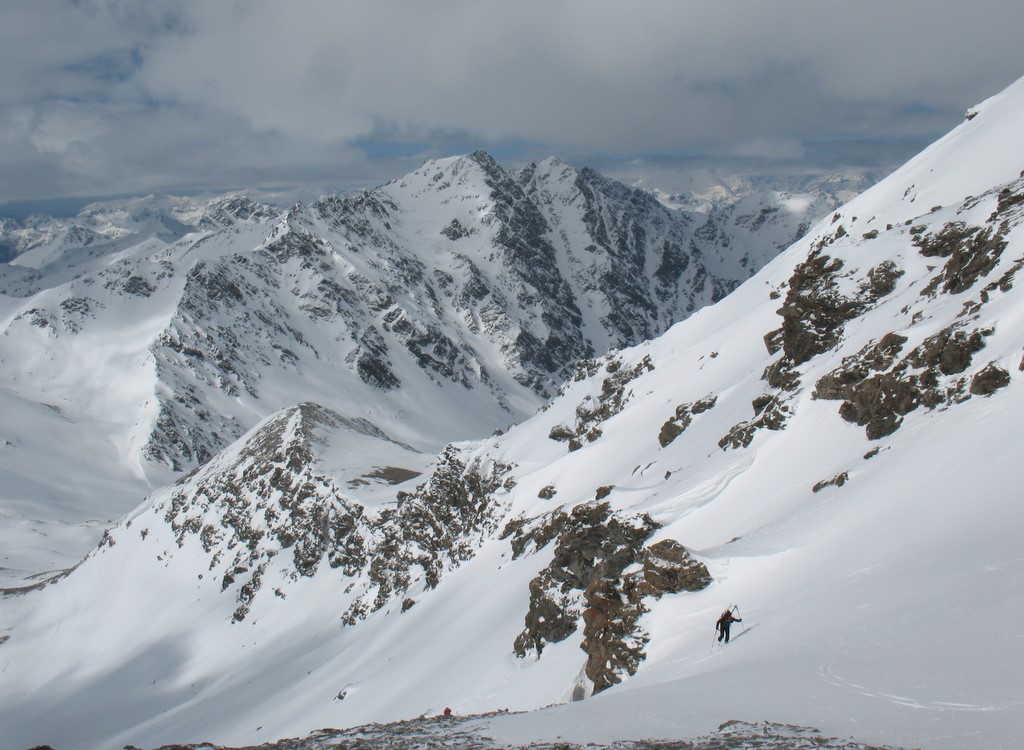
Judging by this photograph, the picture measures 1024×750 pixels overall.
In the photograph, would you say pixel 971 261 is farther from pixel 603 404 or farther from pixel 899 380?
pixel 603 404

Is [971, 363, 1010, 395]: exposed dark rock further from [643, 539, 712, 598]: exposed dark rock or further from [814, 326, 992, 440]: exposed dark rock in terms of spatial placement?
[643, 539, 712, 598]: exposed dark rock

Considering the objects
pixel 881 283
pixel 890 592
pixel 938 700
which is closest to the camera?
pixel 938 700

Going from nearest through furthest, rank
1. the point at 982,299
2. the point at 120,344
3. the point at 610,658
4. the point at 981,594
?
the point at 981,594
the point at 610,658
the point at 982,299
the point at 120,344

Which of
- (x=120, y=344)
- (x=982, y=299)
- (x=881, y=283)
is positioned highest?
(x=120, y=344)

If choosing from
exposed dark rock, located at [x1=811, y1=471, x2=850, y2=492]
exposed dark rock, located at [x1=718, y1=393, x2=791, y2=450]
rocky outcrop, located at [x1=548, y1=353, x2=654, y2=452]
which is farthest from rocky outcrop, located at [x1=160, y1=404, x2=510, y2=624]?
exposed dark rock, located at [x1=811, y1=471, x2=850, y2=492]

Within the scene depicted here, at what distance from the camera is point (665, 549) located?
2194cm

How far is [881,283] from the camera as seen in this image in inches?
1430

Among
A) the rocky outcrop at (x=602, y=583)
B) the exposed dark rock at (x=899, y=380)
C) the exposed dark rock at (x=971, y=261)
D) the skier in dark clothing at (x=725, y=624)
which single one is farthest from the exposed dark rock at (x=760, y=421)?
the skier in dark clothing at (x=725, y=624)

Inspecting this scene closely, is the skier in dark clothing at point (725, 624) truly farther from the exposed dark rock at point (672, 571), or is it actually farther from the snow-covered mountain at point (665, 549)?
the exposed dark rock at point (672, 571)

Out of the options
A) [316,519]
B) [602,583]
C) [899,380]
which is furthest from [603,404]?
[602,583]

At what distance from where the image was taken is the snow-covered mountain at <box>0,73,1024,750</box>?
13.5 meters

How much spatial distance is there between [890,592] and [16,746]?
83.0m

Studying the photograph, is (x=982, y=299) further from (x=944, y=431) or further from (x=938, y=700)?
(x=938, y=700)

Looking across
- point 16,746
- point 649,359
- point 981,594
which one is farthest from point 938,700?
point 16,746
